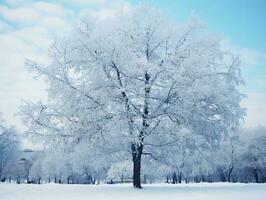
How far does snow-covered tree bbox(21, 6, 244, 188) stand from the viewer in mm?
21031

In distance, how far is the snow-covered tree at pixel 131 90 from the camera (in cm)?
2103

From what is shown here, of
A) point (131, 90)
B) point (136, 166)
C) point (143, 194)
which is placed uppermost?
point (131, 90)

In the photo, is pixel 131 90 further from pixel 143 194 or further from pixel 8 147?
pixel 8 147

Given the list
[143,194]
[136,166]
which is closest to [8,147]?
[136,166]

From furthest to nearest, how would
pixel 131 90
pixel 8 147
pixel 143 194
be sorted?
pixel 8 147 < pixel 131 90 < pixel 143 194

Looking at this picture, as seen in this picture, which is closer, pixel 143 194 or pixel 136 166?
pixel 143 194

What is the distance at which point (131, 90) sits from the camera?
70.8 feet

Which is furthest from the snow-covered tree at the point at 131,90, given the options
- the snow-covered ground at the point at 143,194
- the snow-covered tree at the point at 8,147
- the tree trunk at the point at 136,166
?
the snow-covered tree at the point at 8,147

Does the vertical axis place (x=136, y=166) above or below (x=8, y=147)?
below

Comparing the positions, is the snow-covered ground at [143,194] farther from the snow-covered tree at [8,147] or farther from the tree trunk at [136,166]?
the snow-covered tree at [8,147]

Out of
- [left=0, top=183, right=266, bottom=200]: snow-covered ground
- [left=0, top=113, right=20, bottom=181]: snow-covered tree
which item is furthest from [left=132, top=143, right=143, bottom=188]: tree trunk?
[left=0, top=113, right=20, bottom=181]: snow-covered tree

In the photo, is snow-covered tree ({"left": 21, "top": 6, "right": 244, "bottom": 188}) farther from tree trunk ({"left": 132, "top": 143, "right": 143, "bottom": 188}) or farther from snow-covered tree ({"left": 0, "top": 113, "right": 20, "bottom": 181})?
snow-covered tree ({"left": 0, "top": 113, "right": 20, "bottom": 181})

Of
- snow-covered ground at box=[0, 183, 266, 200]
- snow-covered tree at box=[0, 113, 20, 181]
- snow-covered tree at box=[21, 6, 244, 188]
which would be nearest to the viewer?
snow-covered ground at box=[0, 183, 266, 200]

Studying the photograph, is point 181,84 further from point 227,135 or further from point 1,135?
point 1,135
